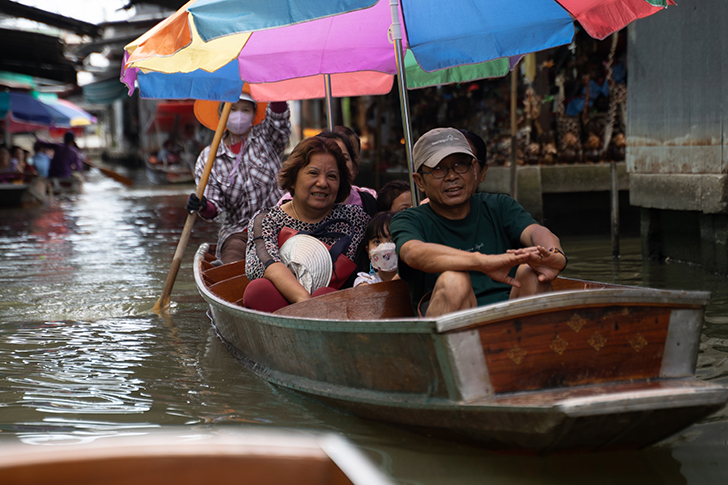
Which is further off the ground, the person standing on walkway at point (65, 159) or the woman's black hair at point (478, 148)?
the person standing on walkway at point (65, 159)

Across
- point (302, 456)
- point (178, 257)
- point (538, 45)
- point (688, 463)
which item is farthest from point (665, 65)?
point (302, 456)

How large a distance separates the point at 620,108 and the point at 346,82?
492 centimetres

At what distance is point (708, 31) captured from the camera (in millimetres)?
7340

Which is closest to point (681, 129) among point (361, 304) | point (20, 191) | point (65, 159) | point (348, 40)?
point (348, 40)

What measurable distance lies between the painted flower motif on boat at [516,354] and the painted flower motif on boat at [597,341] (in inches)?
10.4

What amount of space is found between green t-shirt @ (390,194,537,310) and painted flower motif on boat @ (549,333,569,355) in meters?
0.71

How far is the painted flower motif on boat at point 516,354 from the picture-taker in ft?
9.61

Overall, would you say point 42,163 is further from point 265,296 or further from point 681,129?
point 265,296

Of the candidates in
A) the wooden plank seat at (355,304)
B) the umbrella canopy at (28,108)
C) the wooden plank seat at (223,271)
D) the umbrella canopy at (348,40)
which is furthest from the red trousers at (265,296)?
the umbrella canopy at (28,108)

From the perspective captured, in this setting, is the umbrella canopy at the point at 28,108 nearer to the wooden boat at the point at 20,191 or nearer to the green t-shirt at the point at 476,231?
the wooden boat at the point at 20,191

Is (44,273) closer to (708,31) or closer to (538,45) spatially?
(538,45)

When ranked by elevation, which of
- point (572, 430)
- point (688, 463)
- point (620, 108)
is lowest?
point (688, 463)

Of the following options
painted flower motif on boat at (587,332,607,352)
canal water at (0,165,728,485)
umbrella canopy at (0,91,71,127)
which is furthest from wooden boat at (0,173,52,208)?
painted flower motif on boat at (587,332,607,352)

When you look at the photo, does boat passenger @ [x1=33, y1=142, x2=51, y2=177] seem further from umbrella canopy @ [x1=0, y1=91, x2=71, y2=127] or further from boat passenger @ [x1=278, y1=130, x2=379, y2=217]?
boat passenger @ [x1=278, y1=130, x2=379, y2=217]
